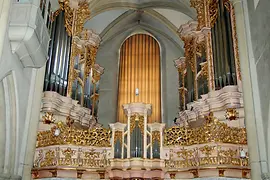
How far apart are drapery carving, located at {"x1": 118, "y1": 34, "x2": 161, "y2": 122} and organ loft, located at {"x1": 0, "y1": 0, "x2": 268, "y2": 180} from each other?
0.29 ft

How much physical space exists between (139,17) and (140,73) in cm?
284

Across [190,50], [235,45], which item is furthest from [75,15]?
[235,45]

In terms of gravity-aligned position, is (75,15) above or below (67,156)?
above

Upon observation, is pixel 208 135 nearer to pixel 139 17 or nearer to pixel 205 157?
pixel 205 157

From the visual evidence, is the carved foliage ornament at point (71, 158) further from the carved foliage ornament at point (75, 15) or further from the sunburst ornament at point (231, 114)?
the carved foliage ornament at point (75, 15)

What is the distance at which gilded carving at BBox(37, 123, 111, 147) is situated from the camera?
1017 cm

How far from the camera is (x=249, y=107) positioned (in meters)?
9.70

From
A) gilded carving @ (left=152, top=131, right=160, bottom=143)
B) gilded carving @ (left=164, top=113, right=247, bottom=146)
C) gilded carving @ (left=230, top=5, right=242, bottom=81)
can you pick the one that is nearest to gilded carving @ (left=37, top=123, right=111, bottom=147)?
gilded carving @ (left=152, top=131, right=160, bottom=143)

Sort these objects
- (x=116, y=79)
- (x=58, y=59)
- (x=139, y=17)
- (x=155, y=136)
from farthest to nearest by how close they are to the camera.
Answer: (x=139, y=17)
(x=116, y=79)
(x=58, y=59)
(x=155, y=136)

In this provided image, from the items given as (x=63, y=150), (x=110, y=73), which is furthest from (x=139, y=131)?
(x=110, y=73)

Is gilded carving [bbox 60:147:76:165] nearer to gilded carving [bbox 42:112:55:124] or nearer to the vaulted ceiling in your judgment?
gilded carving [bbox 42:112:55:124]

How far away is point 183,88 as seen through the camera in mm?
14750

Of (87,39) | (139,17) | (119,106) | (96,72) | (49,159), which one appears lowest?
(49,159)

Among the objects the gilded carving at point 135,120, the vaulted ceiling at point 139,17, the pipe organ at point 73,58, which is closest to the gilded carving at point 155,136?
the gilded carving at point 135,120
